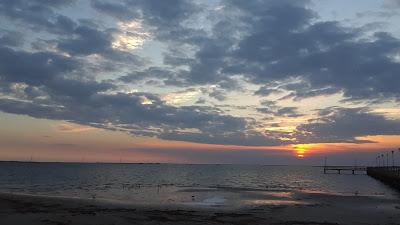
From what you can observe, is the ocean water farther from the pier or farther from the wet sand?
the wet sand

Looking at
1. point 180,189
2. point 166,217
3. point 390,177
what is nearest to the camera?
point 166,217

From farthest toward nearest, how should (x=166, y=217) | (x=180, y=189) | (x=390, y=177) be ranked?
(x=390, y=177) → (x=180, y=189) → (x=166, y=217)

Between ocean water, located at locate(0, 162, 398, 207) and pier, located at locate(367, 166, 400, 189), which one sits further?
pier, located at locate(367, 166, 400, 189)

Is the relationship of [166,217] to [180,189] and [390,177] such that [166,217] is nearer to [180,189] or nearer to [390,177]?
[180,189]

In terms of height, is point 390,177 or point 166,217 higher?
point 390,177

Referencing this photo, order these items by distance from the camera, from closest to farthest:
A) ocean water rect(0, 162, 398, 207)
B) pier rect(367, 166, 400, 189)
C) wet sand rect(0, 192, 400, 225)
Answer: wet sand rect(0, 192, 400, 225)
ocean water rect(0, 162, 398, 207)
pier rect(367, 166, 400, 189)

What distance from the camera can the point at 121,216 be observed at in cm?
2725

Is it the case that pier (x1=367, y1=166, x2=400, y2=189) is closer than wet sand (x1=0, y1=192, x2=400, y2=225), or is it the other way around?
wet sand (x1=0, y1=192, x2=400, y2=225)

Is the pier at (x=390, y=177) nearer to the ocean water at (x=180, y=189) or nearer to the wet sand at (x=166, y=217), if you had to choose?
the ocean water at (x=180, y=189)

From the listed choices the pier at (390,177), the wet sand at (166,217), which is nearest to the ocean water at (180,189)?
the pier at (390,177)

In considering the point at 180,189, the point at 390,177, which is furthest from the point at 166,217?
the point at 390,177

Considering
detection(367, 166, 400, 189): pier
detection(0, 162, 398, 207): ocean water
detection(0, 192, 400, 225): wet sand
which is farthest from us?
detection(367, 166, 400, 189): pier

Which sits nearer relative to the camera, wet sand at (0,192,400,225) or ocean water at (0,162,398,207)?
wet sand at (0,192,400,225)

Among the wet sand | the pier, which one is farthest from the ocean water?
the wet sand
